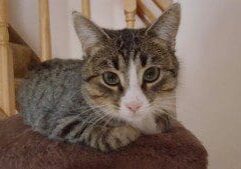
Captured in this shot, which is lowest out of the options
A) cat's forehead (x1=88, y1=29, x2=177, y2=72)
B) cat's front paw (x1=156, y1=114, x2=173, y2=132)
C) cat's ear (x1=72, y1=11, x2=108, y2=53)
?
cat's front paw (x1=156, y1=114, x2=173, y2=132)

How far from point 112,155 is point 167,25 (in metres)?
0.31

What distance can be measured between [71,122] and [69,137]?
4cm

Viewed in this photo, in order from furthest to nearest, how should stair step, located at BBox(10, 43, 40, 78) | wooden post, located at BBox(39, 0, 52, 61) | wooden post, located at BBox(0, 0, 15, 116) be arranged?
stair step, located at BBox(10, 43, 40, 78) < wooden post, located at BBox(39, 0, 52, 61) < wooden post, located at BBox(0, 0, 15, 116)

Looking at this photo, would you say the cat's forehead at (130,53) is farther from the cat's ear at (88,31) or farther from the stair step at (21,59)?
the stair step at (21,59)

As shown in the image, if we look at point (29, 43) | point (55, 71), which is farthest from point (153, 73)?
point (29, 43)

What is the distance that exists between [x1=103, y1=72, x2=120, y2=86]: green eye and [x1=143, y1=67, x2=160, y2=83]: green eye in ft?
0.19

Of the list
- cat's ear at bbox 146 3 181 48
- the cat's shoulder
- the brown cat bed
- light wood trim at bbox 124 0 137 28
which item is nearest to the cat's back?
the cat's shoulder

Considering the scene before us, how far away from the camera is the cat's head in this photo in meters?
0.83

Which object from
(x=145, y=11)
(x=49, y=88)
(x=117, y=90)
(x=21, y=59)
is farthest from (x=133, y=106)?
(x=21, y=59)

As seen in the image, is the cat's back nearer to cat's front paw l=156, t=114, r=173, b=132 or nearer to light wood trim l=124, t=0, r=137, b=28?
cat's front paw l=156, t=114, r=173, b=132

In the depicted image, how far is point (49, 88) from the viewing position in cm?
106

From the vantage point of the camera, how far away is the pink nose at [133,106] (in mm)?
807

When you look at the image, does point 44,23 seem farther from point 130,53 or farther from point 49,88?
point 130,53

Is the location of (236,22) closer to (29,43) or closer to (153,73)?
(153,73)
